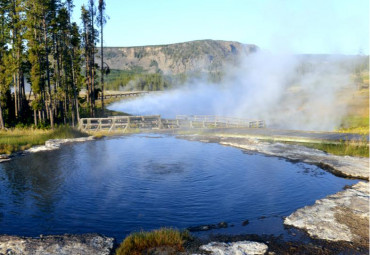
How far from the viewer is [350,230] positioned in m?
7.84

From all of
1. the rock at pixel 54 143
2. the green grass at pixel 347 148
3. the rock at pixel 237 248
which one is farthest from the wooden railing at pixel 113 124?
the rock at pixel 237 248

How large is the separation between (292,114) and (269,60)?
13.1 meters

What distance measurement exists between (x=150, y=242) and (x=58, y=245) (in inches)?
77.6

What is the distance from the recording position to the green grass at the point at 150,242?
22.3ft

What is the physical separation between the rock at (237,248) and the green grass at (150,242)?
557 millimetres

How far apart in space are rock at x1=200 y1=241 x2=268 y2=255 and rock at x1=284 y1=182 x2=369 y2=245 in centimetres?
159

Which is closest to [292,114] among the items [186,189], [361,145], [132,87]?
[361,145]

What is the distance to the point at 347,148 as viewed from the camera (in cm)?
1712

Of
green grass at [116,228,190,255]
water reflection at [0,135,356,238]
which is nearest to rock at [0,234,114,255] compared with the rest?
green grass at [116,228,190,255]

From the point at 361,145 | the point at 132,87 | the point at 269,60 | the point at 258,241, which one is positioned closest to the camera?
the point at 258,241

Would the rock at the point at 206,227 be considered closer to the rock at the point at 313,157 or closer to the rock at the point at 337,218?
the rock at the point at 337,218

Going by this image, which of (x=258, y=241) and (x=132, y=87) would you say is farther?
(x=132, y=87)

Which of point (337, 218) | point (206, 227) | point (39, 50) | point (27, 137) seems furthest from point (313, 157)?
point (39, 50)

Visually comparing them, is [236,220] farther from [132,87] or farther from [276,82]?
[132,87]
